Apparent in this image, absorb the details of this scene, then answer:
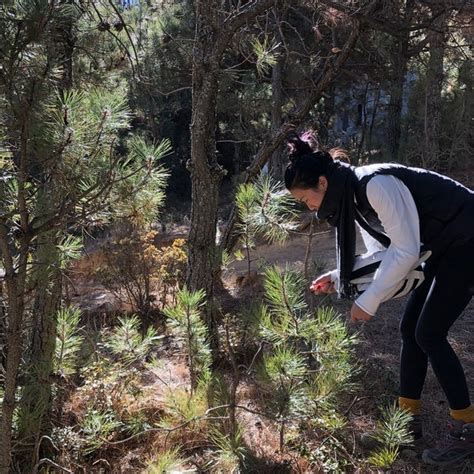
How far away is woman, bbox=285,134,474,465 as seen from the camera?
195cm

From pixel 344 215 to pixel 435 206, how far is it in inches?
13.9

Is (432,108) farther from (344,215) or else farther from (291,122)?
(344,215)

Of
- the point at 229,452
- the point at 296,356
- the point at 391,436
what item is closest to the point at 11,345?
the point at 229,452

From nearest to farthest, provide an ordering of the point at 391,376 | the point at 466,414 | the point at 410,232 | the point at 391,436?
the point at 410,232, the point at 391,436, the point at 466,414, the point at 391,376

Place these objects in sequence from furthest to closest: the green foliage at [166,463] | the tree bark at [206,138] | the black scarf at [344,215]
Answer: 1. the tree bark at [206,138]
2. the green foliage at [166,463]
3. the black scarf at [344,215]

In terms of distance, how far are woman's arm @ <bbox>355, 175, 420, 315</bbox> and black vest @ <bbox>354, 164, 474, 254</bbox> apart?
0.10 meters

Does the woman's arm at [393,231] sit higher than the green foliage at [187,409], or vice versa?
the woman's arm at [393,231]

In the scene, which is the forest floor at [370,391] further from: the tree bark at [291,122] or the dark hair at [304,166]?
the tree bark at [291,122]

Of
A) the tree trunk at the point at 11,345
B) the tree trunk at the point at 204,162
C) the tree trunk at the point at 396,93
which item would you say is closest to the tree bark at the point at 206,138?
the tree trunk at the point at 204,162

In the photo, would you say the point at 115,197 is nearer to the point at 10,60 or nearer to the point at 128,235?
the point at 10,60

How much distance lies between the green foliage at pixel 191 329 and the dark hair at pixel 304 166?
2.03 ft

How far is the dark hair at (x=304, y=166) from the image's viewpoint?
205 centimetres

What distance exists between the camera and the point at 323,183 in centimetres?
206

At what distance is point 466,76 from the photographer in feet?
35.0
